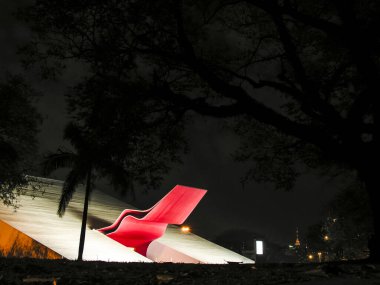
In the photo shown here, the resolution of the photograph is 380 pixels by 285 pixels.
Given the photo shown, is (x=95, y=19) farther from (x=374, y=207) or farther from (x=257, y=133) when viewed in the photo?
(x=374, y=207)

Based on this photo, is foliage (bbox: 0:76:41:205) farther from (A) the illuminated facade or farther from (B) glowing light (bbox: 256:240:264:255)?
(B) glowing light (bbox: 256:240:264:255)

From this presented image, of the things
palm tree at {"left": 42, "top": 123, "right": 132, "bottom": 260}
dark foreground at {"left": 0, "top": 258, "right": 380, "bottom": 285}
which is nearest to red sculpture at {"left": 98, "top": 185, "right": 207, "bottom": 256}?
palm tree at {"left": 42, "top": 123, "right": 132, "bottom": 260}

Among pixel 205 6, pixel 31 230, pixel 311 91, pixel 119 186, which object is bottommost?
pixel 31 230

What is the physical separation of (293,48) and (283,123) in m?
2.30

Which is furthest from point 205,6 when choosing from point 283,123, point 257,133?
point 257,133

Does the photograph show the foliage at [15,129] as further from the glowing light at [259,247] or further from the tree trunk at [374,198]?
the glowing light at [259,247]

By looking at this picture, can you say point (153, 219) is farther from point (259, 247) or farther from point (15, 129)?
point (259, 247)

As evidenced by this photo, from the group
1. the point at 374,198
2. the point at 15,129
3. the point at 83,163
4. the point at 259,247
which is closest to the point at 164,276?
the point at 83,163

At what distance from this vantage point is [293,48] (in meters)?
10.8

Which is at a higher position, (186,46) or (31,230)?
(186,46)

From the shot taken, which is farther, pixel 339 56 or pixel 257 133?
pixel 257 133

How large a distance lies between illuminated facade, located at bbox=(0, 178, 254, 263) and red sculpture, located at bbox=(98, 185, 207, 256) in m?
0.12

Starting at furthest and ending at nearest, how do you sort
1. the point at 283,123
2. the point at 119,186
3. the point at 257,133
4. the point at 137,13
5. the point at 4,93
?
the point at 119,186 < the point at 4,93 < the point at 257,133 < the point at 283,123 < the point at 137,13

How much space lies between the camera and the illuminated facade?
20281mm
